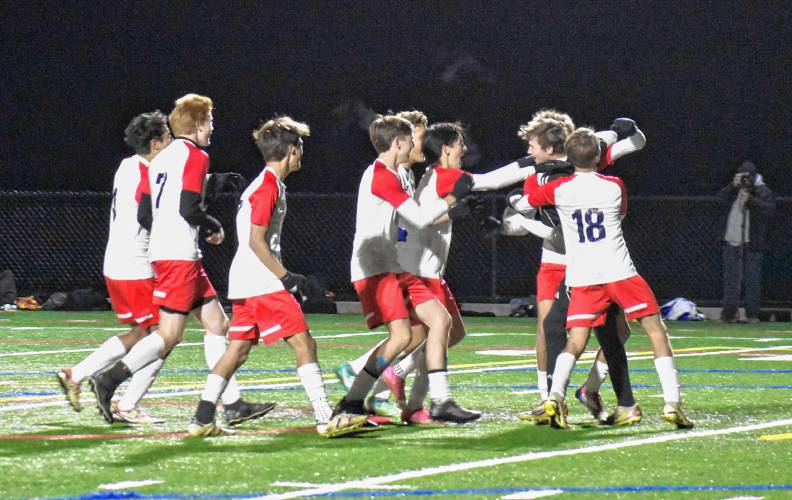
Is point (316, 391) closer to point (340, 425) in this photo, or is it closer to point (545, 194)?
point (340, 425)

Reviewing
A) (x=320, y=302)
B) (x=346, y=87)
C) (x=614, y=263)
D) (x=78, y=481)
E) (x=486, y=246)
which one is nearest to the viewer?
(x=78, y=481)

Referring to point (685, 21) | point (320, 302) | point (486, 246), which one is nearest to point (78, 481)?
point (320, 302)

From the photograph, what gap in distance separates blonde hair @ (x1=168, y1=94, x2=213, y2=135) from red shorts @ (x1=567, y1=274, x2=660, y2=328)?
2491mm

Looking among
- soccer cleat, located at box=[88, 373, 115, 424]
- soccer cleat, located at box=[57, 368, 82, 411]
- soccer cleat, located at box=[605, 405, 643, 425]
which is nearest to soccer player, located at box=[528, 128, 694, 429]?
soccer cleat, located at box=[605, 405, 643, 425]

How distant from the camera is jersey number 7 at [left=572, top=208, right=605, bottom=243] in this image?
353 inches

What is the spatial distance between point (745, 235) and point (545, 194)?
1168 centimetres

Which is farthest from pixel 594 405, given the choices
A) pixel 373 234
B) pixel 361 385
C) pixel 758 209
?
pixel 758 209

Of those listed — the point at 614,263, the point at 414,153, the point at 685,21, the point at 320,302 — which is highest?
the point at 685,21

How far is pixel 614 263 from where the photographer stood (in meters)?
8.96

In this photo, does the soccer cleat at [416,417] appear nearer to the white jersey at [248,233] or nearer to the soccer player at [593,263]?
the soccer player at [593,263]

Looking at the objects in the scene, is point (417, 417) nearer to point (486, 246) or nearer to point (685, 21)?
point (486, 246)

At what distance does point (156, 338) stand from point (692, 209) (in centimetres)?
1526

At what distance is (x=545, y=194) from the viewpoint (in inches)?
357

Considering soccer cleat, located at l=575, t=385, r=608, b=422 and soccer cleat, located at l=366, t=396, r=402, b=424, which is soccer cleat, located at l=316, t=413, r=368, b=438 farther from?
soccer cleat, located at l=575, t=385, r=608, b=422
